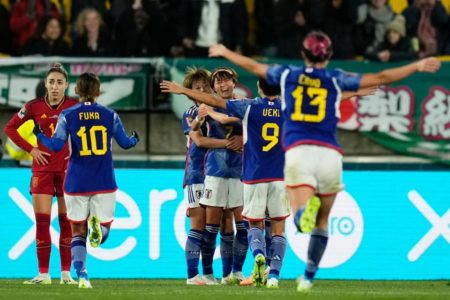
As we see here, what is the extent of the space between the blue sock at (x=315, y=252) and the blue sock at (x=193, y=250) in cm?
314

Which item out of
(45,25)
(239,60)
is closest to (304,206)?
(239,60)

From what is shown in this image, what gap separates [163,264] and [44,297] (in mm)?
5390

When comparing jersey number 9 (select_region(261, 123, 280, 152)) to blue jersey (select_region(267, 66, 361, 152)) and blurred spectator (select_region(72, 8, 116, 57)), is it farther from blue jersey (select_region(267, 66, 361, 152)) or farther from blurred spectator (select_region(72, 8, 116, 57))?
blurred spectator (select_region(72, 8, 116, 57))

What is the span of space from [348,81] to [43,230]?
4.58 metres

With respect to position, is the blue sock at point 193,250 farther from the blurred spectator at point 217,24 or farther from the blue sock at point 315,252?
the blurred spectator at point 217,24

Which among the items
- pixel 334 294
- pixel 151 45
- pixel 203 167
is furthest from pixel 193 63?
pixel 334 294

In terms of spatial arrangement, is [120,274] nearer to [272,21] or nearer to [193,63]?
[193,63]

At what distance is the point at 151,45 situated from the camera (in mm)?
20484

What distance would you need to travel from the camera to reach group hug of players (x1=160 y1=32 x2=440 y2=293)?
35.9 feet

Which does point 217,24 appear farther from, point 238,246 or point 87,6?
point 238,246

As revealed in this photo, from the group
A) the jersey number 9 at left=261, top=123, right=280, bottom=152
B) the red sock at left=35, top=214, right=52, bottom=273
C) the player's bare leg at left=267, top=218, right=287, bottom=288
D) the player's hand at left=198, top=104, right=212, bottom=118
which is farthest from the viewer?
the red sock at left=35, top=214, right=52, bottom=273

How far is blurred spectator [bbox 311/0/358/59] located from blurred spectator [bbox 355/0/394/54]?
170mm

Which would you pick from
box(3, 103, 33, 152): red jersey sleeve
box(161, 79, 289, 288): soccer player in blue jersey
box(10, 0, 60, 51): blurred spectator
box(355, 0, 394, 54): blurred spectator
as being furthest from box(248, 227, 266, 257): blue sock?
box(355, 0, 394, 54): blurred spectator

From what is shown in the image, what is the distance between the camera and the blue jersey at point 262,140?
13055 mm
